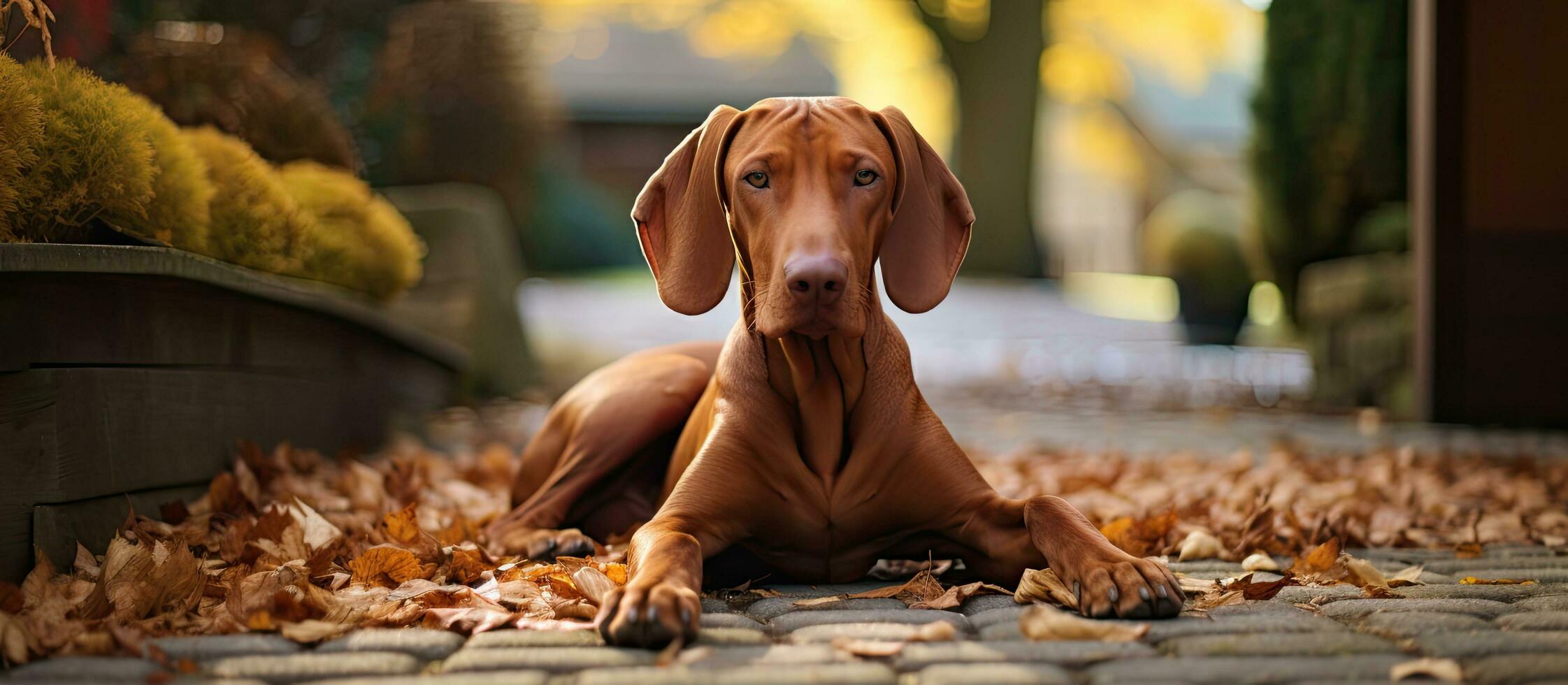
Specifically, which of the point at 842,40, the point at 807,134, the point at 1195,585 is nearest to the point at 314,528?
the point at 807,134

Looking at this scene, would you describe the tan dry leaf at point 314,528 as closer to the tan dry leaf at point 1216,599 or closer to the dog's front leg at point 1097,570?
the dog's front leg at point 1097,570

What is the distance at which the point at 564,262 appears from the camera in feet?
66.6

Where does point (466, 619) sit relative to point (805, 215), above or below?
below

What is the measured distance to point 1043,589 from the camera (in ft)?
9.01

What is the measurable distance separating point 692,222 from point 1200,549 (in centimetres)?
184

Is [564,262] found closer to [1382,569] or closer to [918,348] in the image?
[918,348]

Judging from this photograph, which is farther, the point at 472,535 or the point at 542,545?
the point at 472,535

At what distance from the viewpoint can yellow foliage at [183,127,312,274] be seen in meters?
4.52

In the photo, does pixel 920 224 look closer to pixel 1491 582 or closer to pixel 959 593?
pixel 959 593

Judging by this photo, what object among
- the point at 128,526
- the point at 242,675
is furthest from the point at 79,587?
the point at 242,675

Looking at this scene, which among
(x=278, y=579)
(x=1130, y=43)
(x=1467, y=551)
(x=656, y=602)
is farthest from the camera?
(x=1130, y=43)

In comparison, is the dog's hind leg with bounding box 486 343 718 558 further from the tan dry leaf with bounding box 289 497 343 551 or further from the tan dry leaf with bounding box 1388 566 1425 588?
the tan dry leaf with bounding box 1388 566 1425 588

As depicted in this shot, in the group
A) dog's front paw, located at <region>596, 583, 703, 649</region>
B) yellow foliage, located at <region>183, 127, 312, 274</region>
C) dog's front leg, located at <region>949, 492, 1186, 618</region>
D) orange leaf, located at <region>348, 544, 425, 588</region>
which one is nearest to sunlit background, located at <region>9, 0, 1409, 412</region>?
yellow foliage, located at <region>183, 127, 312, 274</region>

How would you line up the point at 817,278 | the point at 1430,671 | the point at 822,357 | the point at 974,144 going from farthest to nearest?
the point at 974,144
the point at 822,357
the point at 817,278
the point at 1430,671
